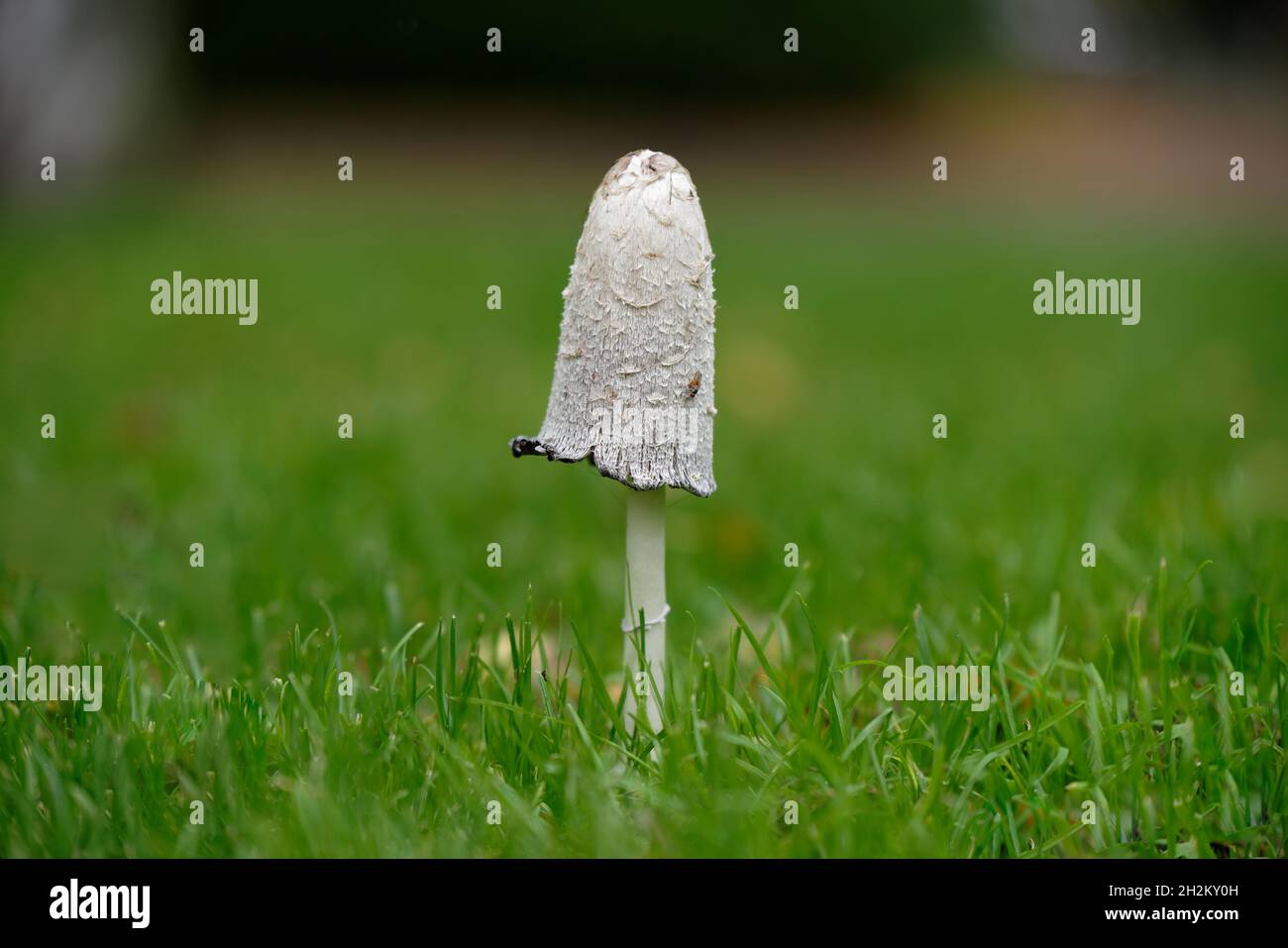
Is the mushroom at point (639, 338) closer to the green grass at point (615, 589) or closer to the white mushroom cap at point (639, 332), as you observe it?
the white mushroom cap at point (639, 332)

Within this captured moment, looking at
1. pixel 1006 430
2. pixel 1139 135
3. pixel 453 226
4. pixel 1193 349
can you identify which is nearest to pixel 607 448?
pixel 1006 430

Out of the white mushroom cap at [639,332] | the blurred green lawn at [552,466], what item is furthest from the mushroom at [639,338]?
the blurred green lawn at [552,466]

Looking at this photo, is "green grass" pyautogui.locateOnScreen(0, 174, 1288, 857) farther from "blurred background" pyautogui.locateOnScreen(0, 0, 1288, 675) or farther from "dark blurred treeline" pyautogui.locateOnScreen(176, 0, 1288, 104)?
"dark blurred treeline" pyautogui.locateOnScreen(176, 0, 1288, 104)

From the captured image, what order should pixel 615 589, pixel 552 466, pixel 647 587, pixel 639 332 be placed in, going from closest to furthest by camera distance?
pixel 639 332
pixel 647 587
pixel 615 589
pixel 552 466

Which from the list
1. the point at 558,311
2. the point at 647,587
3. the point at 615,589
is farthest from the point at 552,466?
the point at 558,311

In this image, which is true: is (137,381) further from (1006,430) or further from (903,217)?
(903,217)

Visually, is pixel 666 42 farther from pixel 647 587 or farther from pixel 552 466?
pixel 647 587
